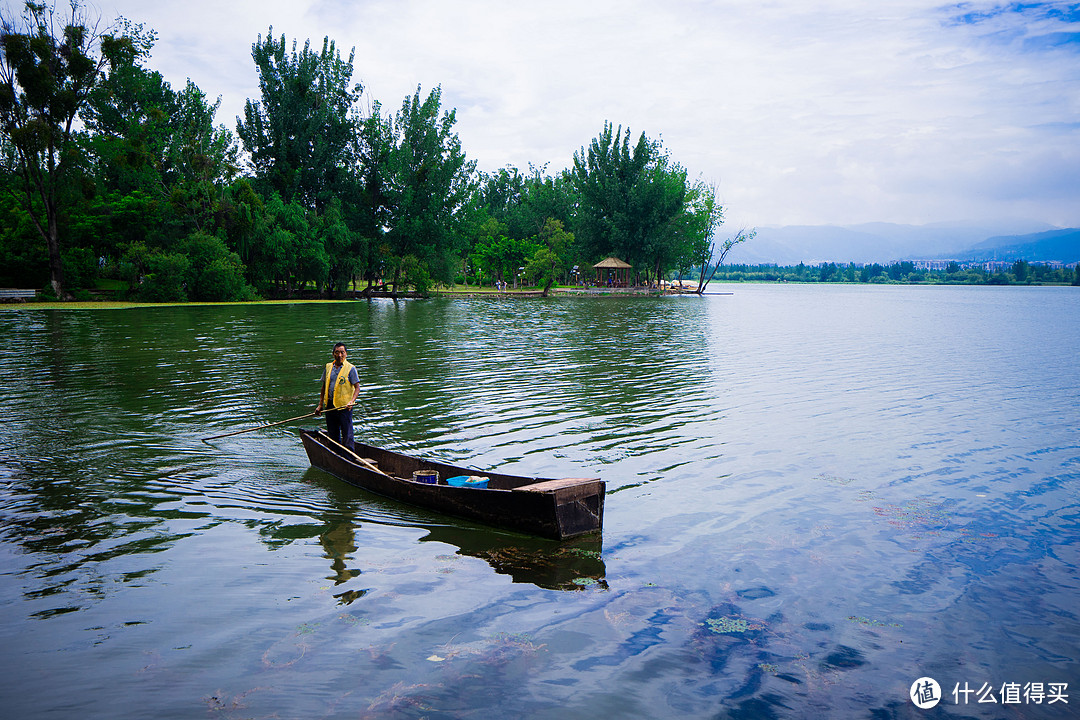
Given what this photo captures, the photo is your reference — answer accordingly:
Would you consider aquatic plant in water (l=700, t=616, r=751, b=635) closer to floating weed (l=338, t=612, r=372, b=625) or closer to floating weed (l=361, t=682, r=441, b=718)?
floating weed (l=361, t=682, r=441, b=718)

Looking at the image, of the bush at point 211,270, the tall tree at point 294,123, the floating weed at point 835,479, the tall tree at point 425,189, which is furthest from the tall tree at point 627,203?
the floating weed at point 835,479

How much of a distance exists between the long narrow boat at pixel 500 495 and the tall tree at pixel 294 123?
192 ft

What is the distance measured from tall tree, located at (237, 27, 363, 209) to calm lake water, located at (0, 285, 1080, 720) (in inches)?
1960

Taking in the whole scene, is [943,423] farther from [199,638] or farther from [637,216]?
[637,216]

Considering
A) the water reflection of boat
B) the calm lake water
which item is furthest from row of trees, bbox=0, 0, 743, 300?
the water reflection of boat

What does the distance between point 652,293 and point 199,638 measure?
80574 mm

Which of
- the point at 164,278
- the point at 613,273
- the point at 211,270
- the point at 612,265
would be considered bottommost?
the point at 164,278

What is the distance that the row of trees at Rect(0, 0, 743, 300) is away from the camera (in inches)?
1954

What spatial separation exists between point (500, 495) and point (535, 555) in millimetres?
861

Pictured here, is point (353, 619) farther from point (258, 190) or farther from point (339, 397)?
point (258, 190)

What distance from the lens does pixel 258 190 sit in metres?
63.1

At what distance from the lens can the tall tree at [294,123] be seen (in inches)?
2478
